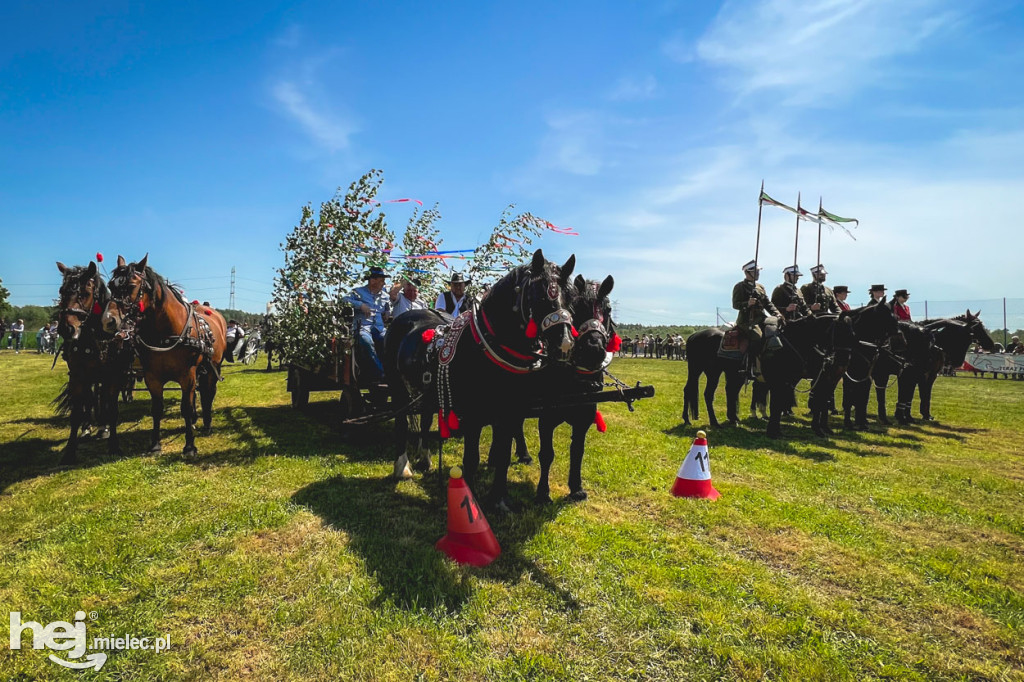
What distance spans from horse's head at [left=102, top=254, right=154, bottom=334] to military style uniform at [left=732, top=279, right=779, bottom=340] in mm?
9784

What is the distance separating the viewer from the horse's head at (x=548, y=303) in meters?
3.85

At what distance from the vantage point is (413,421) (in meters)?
7.28

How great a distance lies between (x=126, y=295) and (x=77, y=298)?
602 millimetres

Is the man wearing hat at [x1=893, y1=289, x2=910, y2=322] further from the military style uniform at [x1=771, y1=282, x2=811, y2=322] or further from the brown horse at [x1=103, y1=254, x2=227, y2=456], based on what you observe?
the brown horse at [x1=103, y1=254, x2=227, y2=456]

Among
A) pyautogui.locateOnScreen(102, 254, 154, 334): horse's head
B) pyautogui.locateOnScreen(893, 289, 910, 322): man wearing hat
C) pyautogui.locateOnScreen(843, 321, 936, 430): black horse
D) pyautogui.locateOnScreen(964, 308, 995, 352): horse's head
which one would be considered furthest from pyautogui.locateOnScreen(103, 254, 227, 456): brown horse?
pyautogui.locateOnScreen(964, 308, 995, 352): horse's head

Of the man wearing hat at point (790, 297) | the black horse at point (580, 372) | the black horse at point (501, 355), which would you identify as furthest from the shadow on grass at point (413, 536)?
the man wearing hat at point (790, 297)

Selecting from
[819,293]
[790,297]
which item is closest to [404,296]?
[790,297]

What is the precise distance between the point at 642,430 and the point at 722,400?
5.94 metres

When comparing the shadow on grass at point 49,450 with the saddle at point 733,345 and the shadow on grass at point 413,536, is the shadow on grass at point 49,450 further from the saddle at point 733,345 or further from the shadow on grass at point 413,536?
the saddle at point 733,345

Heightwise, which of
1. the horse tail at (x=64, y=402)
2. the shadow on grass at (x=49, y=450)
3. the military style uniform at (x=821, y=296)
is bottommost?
the shadow on grass at (x=49, y=450)

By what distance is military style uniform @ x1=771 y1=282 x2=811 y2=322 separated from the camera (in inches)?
419

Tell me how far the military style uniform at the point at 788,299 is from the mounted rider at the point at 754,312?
3.79ft

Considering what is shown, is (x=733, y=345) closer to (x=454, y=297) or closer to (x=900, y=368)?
(x=900, y=368)

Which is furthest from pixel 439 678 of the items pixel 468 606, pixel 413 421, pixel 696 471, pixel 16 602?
pixel 413 421
